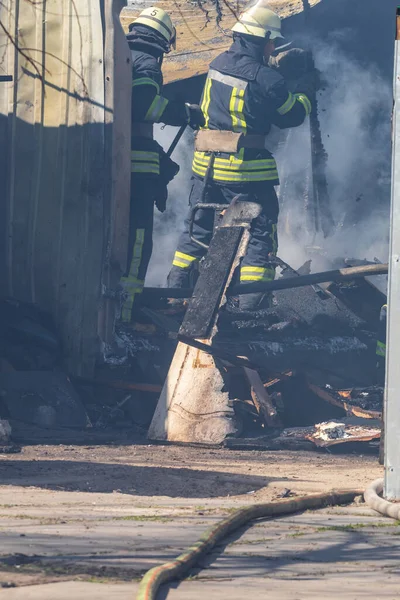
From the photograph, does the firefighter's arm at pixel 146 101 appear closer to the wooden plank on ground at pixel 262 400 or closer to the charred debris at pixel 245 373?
the charred debris at pixel 245 373

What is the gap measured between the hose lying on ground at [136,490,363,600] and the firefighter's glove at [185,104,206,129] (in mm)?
5309

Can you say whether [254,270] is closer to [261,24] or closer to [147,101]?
[147,101]

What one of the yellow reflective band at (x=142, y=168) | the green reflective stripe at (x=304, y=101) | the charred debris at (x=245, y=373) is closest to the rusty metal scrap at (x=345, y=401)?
the charred debris at (x=245, y=373)

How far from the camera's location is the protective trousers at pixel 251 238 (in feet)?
28.8

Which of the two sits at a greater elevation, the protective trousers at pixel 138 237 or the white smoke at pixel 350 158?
the white smoke at pixel 350 158

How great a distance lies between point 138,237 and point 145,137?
907mm

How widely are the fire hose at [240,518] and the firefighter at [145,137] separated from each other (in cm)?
422

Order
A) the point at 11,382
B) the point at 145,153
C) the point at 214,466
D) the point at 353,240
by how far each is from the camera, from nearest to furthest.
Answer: the point at 214,466
the point at 11,382
the point at 145,153
the point at 353,240

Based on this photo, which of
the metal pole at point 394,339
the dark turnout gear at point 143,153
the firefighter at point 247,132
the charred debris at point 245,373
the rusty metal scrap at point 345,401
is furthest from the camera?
the firefighter at point 247,132

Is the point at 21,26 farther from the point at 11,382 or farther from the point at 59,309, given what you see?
the point at 11,382

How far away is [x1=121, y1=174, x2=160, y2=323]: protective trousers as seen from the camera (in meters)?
8.60

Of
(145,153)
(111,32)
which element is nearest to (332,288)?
(145,153)

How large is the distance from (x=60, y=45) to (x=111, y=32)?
558mm

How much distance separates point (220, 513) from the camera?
4230 millimetres
